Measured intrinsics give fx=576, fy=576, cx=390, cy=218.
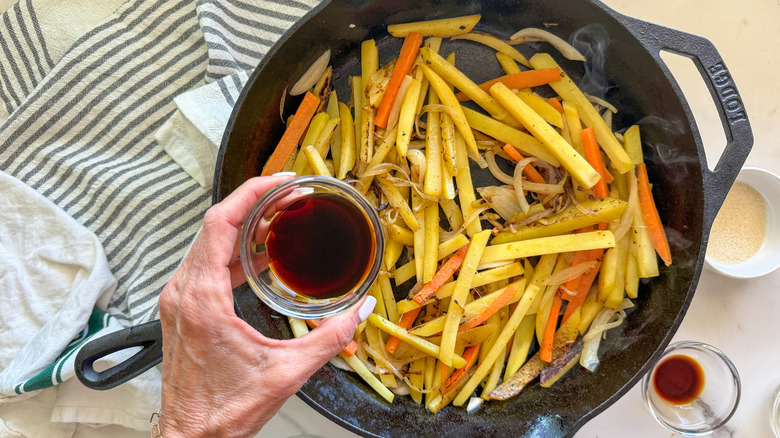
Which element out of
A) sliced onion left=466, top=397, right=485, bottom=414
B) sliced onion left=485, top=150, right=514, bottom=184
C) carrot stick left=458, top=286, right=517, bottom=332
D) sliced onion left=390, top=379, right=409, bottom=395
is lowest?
sliced onion left=466, top=397, right=485, bottom=414

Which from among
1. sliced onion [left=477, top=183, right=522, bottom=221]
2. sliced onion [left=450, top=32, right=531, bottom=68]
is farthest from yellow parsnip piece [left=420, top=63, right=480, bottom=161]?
sliced onion [left=450, top=32, right=531, bottom=68]

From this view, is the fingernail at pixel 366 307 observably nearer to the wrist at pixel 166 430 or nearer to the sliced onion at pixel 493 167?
the wrist at pixel 166 430

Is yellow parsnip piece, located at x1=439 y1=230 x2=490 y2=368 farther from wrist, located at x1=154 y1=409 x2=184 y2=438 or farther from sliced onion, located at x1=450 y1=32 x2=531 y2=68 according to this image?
wrist, located at x1=154 y1=409 x2=184 y2=438

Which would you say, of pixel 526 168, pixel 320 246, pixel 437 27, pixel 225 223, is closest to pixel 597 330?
pixel 526 168

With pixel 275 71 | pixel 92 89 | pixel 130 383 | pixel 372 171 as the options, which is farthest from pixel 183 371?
pixel 92 89

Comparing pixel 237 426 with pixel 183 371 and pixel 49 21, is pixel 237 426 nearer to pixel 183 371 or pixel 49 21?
pixel 183 371
